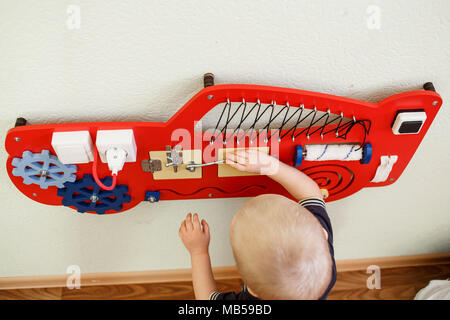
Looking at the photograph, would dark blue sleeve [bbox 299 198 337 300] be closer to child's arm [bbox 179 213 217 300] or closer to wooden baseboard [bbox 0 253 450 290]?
child's arm [bbox 179 213 217 300]

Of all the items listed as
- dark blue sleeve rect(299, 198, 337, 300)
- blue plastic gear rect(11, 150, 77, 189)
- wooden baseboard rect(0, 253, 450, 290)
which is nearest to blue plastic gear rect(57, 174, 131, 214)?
blue plastic gear rect(11, 150, 77, 189)

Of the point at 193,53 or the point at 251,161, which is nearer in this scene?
the point at 193,53

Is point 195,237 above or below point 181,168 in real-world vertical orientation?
below

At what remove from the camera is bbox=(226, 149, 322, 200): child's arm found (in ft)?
1.98

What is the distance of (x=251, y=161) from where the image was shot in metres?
0.61

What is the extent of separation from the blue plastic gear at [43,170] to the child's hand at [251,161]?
0.91 ft

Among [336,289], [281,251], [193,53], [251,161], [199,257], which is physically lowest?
[336,289]

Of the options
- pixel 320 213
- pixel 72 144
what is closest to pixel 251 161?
pixel 320 213

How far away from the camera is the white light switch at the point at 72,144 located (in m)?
0.52

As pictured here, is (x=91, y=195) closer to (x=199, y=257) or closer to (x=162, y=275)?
(x=199, y=257)

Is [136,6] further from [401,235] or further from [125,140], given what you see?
[401,235]

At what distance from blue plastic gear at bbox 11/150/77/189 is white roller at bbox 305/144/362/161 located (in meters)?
0.42

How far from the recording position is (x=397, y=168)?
0.67 m

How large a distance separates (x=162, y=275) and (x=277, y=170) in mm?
649
